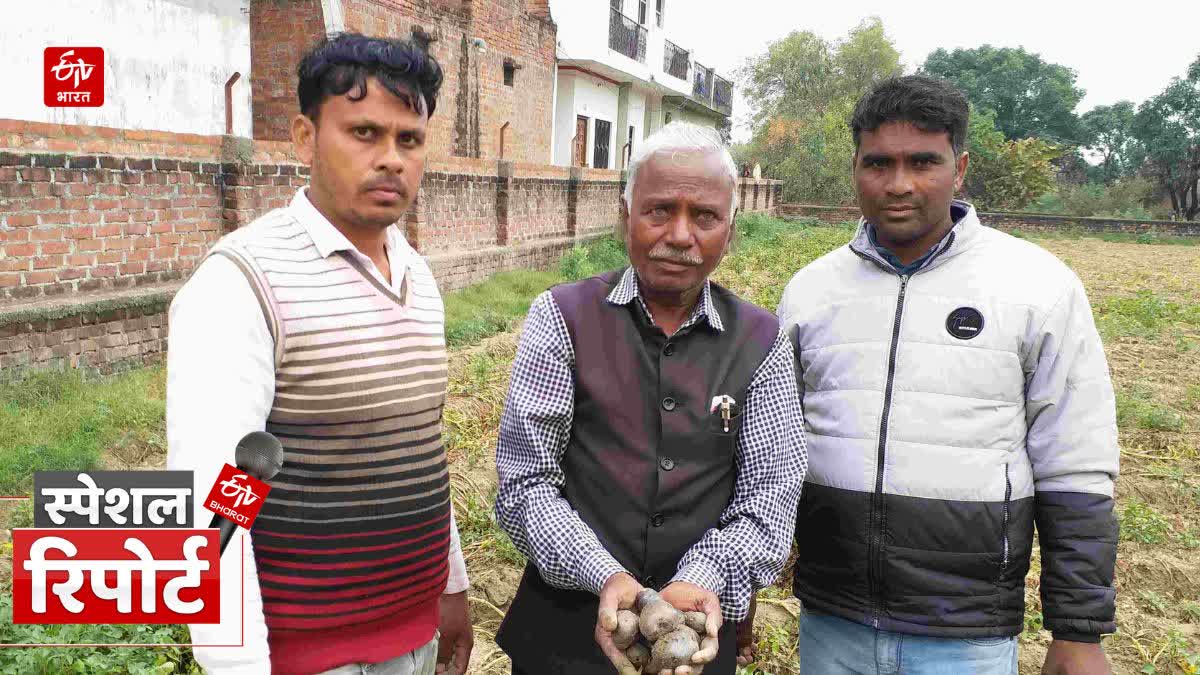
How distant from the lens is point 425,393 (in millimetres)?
1620

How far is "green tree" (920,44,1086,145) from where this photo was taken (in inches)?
1908

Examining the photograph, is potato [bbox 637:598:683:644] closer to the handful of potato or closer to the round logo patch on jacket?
the handful of potato

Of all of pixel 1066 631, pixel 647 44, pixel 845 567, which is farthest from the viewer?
pixel 647 44

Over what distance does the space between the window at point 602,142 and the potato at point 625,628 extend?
19606mm

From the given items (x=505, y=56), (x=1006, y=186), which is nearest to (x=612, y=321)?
(x=505, y=56)

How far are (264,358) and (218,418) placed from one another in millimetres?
115

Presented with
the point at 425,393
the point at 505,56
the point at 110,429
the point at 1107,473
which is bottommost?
the point at 110,429

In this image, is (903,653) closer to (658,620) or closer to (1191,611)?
(658,620)

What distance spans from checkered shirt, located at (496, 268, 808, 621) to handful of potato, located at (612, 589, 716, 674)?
0.25 feet

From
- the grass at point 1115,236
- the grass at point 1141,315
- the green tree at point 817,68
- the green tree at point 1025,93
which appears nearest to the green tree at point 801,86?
the green tree at point 817,68

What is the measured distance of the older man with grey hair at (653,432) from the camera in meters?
1.62

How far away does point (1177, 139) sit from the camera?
35.5 m

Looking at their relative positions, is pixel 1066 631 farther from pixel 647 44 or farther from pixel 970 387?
pixel 647 44

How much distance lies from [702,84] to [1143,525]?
25415 mm
